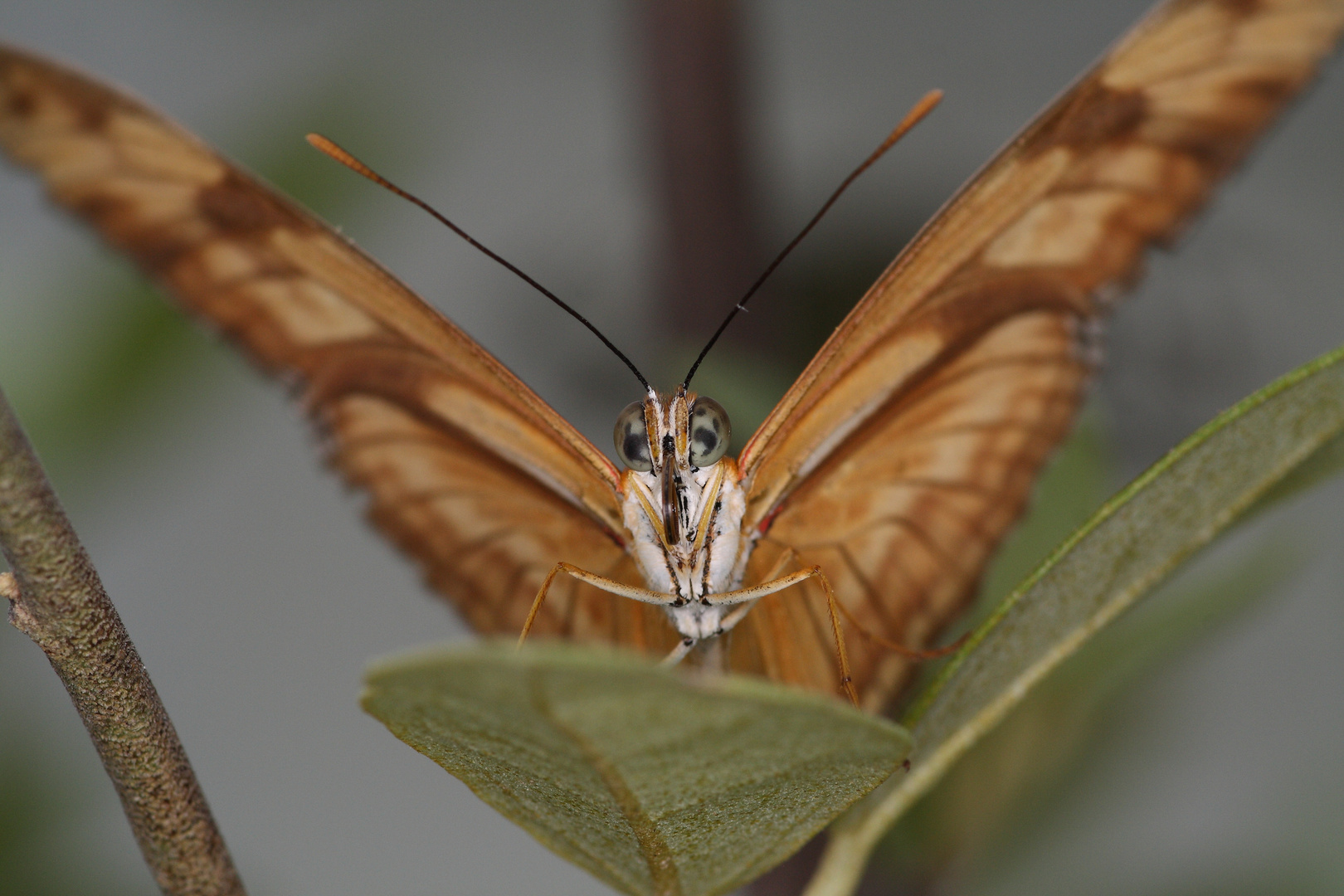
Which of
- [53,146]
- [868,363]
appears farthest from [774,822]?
[53,146]

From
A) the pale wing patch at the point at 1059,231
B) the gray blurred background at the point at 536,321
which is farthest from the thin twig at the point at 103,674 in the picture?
the gray blurred background at the point at 536,321

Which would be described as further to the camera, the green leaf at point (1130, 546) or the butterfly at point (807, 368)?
the butterfly at point (807, 368)

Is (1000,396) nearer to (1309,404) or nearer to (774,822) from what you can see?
(1309,404)

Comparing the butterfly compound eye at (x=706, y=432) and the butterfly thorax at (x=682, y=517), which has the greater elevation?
the butterfly compound eye at (x=706, y=432)

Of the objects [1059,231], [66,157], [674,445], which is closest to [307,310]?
[66,157]

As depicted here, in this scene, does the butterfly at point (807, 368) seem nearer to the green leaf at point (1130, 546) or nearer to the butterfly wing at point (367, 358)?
the butterfly wing at point (367, 358)

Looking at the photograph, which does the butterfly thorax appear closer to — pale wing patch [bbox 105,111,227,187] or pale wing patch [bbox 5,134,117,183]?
pale wing patch [bbox 105,111,227,187]
